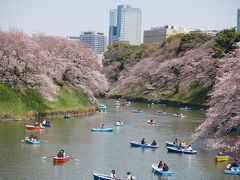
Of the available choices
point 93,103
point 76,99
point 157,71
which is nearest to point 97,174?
point 76,99

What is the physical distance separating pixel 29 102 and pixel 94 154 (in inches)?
863

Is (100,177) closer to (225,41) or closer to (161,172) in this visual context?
(161,172)

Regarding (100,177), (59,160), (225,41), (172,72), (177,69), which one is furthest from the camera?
(172,72)

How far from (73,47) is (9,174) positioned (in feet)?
147

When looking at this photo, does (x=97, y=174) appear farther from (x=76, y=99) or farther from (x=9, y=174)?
(x=76, y=99)

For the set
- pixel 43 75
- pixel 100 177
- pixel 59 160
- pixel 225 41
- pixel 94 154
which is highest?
pixel 225 41

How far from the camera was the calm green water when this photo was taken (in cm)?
3587

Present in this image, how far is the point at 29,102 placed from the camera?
204 ft

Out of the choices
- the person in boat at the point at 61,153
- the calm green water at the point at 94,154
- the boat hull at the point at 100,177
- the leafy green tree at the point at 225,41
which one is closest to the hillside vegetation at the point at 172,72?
the leafy green tree at the point at 225,41

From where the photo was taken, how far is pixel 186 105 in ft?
313

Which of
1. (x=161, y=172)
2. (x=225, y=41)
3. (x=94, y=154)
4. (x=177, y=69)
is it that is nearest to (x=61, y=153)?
(x=94, y=154)

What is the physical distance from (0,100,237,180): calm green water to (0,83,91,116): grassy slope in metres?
2.74

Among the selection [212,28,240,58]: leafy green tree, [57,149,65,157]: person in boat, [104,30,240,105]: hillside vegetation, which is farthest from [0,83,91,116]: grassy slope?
[104,30,240,105]: hillside vegetation

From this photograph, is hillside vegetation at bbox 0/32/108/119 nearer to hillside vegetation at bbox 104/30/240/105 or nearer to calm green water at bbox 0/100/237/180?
calm green water at bbox 0/100/237/180
